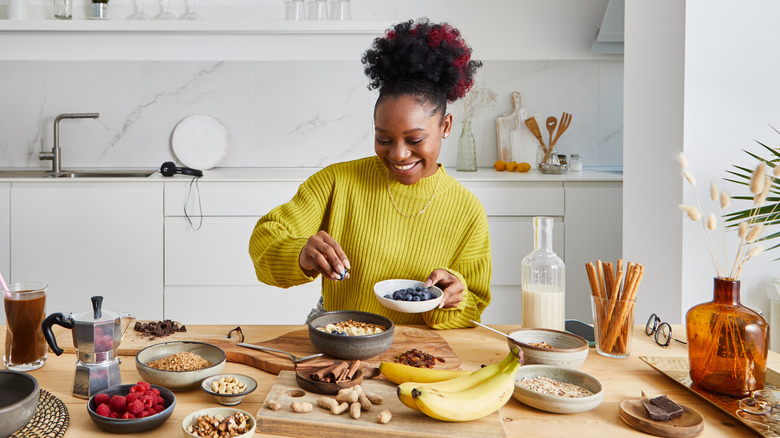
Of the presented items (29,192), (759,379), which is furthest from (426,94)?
(29,192)

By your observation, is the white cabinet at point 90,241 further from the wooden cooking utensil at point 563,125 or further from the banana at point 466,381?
the banana at point 466,381

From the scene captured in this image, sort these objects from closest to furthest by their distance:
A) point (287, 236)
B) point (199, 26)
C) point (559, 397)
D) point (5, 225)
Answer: point (559, 397)
point (287, 236)
point (5, 225)
point (199, 26)

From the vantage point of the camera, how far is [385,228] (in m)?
1.85

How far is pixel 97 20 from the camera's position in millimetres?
3447

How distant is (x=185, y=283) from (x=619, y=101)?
2732mm

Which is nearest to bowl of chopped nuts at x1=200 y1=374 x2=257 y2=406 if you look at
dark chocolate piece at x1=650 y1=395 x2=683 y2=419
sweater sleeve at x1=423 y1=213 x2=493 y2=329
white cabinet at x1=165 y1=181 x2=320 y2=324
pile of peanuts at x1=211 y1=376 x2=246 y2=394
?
pile of peanuts at x1=211 y1=376 x2=246 y2=394

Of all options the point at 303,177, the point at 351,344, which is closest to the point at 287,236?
the point at 351,344

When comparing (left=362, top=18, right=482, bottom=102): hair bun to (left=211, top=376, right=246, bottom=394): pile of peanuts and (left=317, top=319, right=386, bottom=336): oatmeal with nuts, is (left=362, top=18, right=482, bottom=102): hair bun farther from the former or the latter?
(left=211, top=376, right=246, bottom=394): pile of peanuts

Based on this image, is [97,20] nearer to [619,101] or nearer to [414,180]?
[414,180]

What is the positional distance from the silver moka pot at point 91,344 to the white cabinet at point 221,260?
209 cm

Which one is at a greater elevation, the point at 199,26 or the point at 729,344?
the point at 199,26

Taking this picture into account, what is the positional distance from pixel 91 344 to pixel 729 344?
1.11 metres

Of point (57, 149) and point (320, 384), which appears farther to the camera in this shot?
point (57, 149)

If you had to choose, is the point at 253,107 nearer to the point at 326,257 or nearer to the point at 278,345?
the point at 326,257
